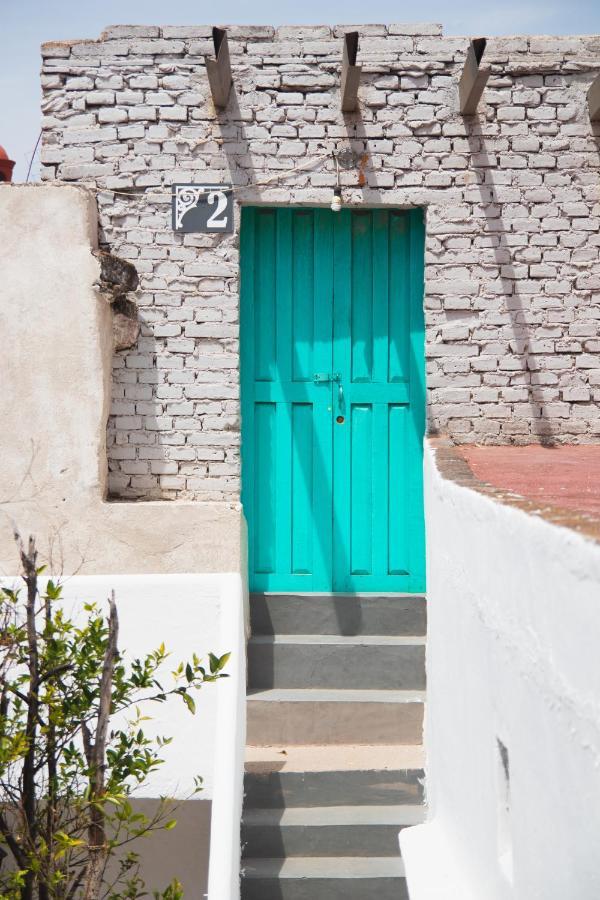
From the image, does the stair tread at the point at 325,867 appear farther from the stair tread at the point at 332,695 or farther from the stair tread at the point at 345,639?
the stair tread at the point at 345,639

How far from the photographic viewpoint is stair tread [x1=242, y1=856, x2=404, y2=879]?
4.41 meters

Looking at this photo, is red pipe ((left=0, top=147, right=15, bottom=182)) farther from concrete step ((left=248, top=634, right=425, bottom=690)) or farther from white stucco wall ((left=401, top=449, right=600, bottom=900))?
white stucco wall ((left=401, top=449, right=600, bottom=900))

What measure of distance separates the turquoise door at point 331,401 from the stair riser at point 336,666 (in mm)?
414

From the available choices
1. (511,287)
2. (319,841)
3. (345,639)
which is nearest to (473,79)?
(511,287)

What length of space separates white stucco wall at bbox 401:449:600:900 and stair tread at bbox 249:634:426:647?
1.09 m

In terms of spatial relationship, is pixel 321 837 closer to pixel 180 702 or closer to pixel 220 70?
pixel 180 702

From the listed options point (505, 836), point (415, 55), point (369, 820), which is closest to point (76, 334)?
point (415, 55)

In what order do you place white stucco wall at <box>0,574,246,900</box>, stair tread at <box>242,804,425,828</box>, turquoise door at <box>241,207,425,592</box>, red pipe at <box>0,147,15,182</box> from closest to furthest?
white stucco wall at <box>0,574,246,900</box> < stair tread at <box>242,804,425,828</box> < turquoise door at <box>241,207,425,592</box> < red pipe at <box>0,147,15,182</box>

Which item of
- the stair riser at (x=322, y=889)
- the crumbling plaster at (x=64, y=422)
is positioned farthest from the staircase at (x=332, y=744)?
the crumbling plaster at (x=64, y=422)

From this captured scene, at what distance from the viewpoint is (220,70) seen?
5.16m

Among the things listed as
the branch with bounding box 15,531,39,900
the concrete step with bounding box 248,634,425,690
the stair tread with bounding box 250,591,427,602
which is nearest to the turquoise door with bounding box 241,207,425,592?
the stair tread with bounding box 250,591,427,602

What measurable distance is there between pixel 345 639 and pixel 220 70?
3224 millimetres

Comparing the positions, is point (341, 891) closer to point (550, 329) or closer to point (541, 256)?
point (550, 329)

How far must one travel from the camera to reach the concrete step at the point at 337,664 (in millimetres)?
5273
